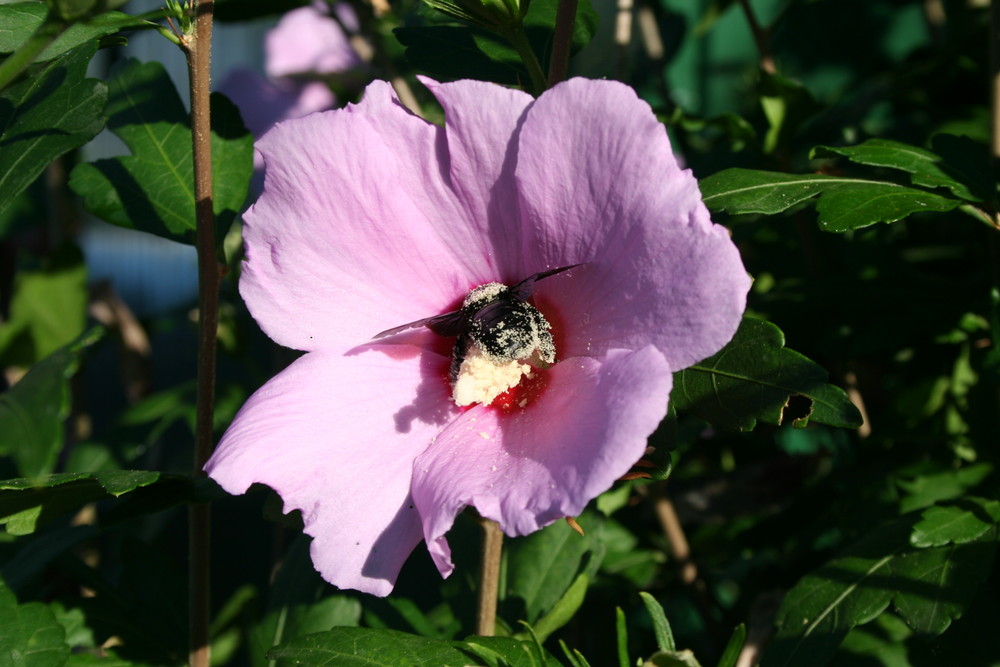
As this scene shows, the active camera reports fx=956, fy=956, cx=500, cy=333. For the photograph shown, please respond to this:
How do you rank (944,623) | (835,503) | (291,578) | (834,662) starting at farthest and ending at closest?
(835,503) < (291,578) < (834,662) < (944,623)

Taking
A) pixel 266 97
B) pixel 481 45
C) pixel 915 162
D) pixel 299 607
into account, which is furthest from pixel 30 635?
pixel 266 97

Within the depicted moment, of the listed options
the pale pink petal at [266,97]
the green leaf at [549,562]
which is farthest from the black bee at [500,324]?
the pale pink petal at [266,97]

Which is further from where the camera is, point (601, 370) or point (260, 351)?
point (260, 351)

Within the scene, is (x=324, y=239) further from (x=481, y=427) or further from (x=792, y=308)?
(x=792, y=308)

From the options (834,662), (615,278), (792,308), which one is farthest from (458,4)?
(834,662)

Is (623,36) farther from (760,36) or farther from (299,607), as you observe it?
(299,607)

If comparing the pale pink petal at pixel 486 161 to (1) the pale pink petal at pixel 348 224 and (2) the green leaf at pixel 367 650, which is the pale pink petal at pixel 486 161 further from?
(2) the green leaf at pixel 367 650
